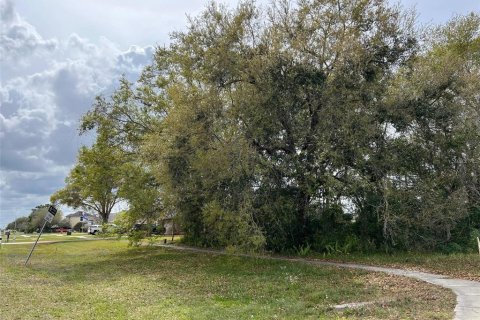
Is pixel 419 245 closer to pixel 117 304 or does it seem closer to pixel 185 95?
pixel 185 95

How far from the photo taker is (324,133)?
18.3 m

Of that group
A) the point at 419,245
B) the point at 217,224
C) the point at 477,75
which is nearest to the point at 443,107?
the point at 477,75

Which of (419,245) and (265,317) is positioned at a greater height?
(419,245)

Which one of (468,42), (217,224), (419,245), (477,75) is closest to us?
(217,224)

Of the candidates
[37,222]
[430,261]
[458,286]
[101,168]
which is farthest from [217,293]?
[37,222]

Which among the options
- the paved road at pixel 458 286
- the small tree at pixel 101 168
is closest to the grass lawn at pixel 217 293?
the paved road at pixel 458 286

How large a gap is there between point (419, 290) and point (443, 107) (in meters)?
11.2

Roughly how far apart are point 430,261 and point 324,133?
243 inches

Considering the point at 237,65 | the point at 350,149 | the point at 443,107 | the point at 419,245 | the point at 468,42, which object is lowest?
the point at 419,245

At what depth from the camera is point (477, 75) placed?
21.2 meters

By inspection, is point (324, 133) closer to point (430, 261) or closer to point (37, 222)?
point (430, 261)

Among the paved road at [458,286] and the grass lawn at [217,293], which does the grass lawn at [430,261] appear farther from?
the grass lawn at [217,293]

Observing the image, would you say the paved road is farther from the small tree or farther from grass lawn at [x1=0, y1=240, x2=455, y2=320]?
the small tree

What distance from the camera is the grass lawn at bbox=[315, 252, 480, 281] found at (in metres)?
13.6
